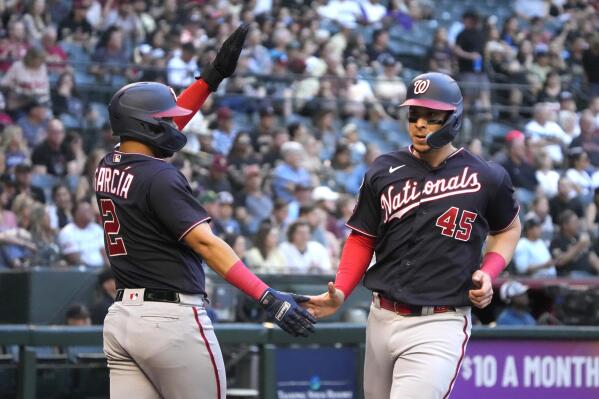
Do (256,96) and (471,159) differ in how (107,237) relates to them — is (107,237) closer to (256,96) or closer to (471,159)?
(471,159)

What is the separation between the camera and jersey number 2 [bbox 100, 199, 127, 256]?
15.1ft

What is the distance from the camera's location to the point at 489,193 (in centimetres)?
487

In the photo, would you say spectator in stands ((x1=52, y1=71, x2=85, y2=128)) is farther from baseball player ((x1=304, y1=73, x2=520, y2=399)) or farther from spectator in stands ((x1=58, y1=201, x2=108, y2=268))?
baseball player ((x1=304, y1=73, x2=520, y2=399))

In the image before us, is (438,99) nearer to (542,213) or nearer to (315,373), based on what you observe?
(315,373)

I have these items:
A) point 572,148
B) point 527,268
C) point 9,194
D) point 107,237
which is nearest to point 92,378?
point 107,237

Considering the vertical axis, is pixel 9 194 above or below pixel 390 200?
below

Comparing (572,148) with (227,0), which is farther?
(227,0)

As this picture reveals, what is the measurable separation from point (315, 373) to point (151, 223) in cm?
245

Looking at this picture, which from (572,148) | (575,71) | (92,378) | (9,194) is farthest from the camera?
(575,71)

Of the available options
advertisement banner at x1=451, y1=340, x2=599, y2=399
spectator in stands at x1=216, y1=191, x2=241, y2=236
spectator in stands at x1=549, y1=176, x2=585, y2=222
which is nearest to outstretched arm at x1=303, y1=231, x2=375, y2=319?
advertisement banner at x1=451, y1=340, x2=599, y2=399

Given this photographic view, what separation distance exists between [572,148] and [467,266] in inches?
375

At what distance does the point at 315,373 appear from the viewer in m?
6.74

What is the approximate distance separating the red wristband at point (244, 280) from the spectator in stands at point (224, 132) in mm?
7788

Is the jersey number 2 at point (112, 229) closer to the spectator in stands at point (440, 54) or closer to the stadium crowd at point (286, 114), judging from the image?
the stadium crowd at point (286, 114)
